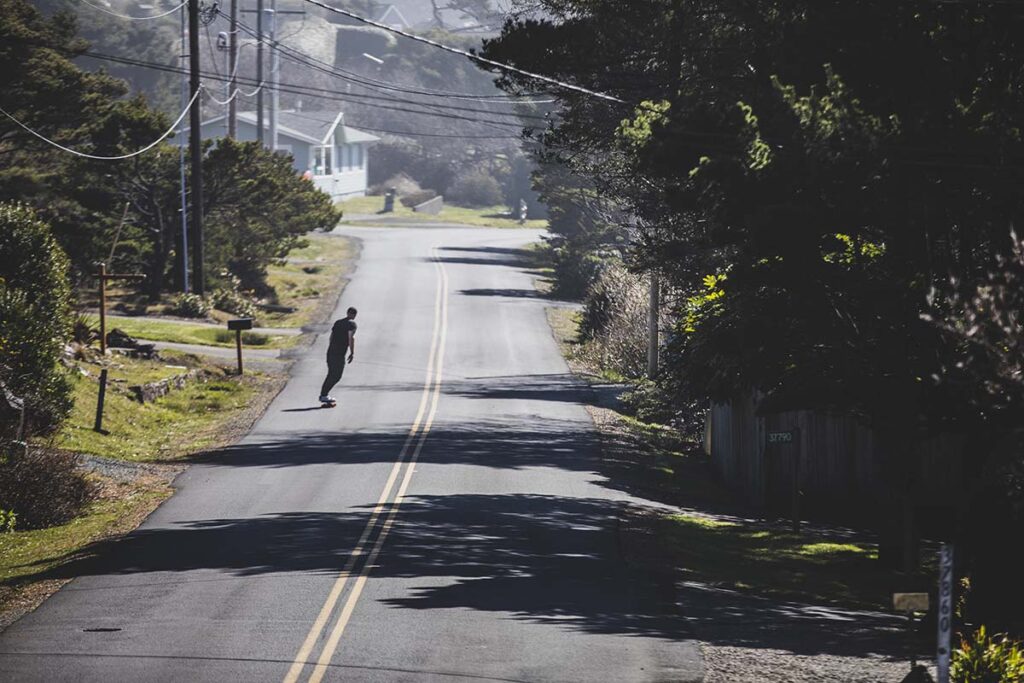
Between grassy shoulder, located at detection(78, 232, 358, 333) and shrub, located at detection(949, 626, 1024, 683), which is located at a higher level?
grassy shoulder, located at detection(78, 232, 358, 333)

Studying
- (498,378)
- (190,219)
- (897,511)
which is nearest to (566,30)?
(897,511)

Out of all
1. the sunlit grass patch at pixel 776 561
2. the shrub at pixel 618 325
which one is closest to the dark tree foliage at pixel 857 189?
the sunlit grass patch at pixel 776 561

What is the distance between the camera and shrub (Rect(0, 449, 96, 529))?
20.5m

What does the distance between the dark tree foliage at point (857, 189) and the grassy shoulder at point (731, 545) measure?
1.58m

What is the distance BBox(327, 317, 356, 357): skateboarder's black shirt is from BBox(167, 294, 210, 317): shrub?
15.0m

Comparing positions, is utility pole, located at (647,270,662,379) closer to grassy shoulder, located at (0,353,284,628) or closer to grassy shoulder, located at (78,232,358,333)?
grassy shoulder, located at (0,353,284,628)

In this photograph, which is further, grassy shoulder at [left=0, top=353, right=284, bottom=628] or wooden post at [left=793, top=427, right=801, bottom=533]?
wooden post at [left=793, top=427, right=801, bottom=533]

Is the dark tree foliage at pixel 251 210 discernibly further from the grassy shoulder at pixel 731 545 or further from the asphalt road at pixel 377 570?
the grassy shoulder at pixel 731 545

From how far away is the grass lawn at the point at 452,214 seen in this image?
319ft

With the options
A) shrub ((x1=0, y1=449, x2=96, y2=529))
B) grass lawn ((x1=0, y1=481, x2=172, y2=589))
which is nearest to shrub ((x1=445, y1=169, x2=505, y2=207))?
grass lawn ((x1=0, y1=481, x2=172, y2=589))

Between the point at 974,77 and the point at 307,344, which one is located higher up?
the point at 974,77

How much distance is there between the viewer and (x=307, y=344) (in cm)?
4497

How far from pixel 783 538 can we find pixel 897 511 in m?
2.57

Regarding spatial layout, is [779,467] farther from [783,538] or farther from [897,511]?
[897,511]
